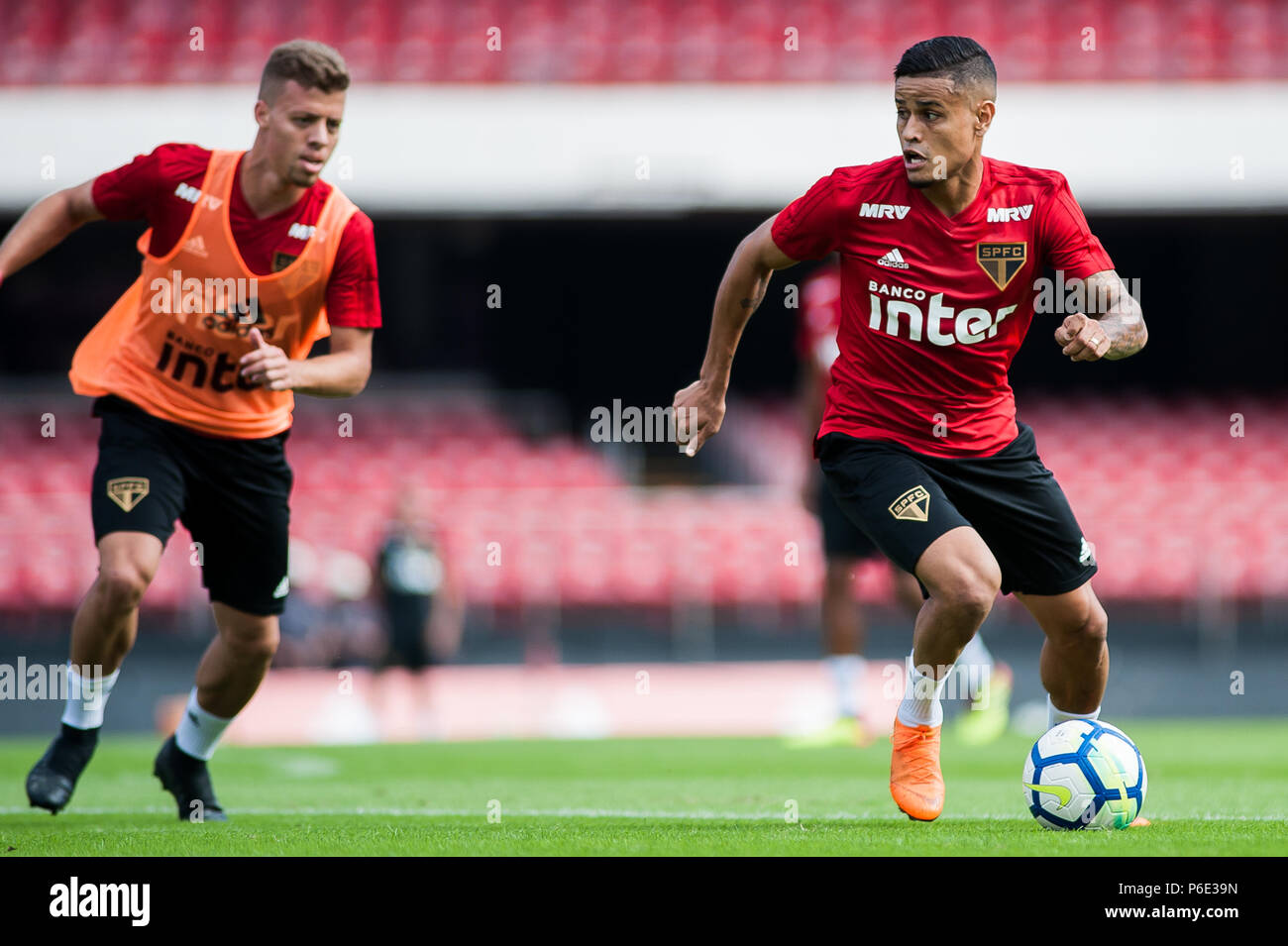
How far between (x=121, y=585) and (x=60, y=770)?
80 cm

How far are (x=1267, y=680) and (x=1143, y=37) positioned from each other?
Result: 30.1 ft

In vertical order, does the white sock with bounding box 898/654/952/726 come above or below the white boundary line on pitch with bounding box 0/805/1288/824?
above

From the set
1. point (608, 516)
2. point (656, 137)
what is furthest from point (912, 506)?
point (656, 137)

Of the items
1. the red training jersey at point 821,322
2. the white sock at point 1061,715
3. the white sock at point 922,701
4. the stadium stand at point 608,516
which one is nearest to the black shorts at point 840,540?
the red training jersey at point 821,322

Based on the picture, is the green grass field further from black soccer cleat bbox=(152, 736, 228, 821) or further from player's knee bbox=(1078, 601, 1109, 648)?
player's knee bbox=(1078, 601, 1109, 648)

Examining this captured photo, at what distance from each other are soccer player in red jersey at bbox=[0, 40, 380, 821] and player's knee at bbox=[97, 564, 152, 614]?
0.39 ft

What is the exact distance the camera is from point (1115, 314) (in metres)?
4.58

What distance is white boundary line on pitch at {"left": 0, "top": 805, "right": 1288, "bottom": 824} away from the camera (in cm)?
509

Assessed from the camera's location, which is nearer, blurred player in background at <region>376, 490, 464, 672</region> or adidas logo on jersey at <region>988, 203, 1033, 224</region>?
adidas logo on jersey at <region>988, 203, 1033, 224</region>

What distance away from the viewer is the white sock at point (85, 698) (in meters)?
5.24

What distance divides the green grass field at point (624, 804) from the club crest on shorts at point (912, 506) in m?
0.96

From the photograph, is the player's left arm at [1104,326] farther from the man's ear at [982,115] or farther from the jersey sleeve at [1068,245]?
the man's ear at [982,115]

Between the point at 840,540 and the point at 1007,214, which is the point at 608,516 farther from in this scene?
the point at 1007,214

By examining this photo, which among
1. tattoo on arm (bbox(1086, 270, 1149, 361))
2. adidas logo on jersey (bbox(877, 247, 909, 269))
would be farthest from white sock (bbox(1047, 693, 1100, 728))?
adidas logo on jersey (bbox(877, 247, 909, 269))
